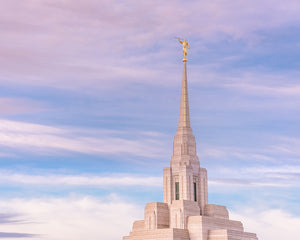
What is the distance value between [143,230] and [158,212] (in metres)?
4.73

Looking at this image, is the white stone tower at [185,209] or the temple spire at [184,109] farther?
the temple spire at [184,109]

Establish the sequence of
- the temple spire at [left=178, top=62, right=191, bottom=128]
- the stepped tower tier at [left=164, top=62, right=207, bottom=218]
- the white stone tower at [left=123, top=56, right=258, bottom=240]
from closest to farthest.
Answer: the white stone tower at [left=123, top=56, right=258, bottom=240] < the stepped tower tier at [left=164, top=62, right=207, bottom=218] < the temple spire at [left=178, top=62, right=191, bottom=128]

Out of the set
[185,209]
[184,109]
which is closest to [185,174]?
[185,209]

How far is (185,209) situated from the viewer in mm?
115938

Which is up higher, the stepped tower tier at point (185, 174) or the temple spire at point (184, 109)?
the temple spire at point (184, 109)

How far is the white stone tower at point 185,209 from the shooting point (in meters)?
113

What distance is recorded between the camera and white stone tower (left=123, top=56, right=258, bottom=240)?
371 feet

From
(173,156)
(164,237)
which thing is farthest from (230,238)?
(173,156)

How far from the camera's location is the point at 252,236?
117500 mm

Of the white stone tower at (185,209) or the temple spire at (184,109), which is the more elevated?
the temple spire at (184,109)

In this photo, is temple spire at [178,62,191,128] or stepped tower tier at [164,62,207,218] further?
temple spire at [178,62,191,128]

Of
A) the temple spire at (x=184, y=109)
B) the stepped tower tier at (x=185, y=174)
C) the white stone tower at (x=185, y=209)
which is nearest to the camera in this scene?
the white stone tower at (x=185, y=209)

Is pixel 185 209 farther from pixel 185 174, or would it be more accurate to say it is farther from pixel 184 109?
pixel 184 109

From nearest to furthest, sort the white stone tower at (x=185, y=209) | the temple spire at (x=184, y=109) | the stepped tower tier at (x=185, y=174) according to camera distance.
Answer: the white stone tower at (x=185, y=209) < the stepped tower tier at (x=185, y=174) < the temple spire at (x=184, y=109)
